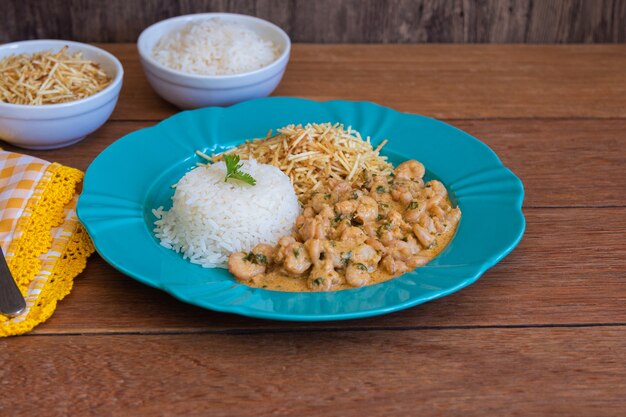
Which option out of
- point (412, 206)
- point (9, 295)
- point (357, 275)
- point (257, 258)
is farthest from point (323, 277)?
point (9, 295)

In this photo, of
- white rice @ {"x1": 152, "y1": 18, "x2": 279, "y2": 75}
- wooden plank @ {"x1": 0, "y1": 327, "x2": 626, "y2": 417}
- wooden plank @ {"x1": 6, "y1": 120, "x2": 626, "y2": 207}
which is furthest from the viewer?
white rice @ {"x1": 152, "y1": 18, "x2": 279, "y2": 75}

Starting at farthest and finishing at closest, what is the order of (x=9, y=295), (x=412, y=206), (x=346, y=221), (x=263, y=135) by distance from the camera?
(x=263, y=135) < (x=412, y=206) < (x=346, y=221) < (x=9, y=295)

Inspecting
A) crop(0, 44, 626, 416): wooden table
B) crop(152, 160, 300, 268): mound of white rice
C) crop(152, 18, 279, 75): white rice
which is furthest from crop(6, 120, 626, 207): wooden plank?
crop(152, 160, 300, 268): mound of white rice

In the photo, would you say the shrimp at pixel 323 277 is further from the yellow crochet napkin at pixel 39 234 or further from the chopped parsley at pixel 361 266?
the yellow crochet napkin at pixel 39 234

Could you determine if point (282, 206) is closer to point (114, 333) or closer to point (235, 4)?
point (114, 333)

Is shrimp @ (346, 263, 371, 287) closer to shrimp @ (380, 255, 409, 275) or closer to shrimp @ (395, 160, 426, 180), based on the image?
shrimp @ (380, 255, 409, 275)

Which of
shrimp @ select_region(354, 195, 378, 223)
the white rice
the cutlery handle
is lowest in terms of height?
the cutlery handle

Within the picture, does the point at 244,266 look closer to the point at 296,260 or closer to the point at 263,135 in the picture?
the point at 296,260

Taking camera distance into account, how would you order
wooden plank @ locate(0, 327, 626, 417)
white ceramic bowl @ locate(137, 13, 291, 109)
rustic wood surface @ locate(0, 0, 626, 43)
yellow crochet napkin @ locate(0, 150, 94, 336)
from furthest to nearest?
rustic wood surface @ locate(0, 0, 626, 43)
white ceramic bowl @ locate(137, 13, 291, 109)
yellow crochet napkin @ locate(0, 150, 94, 336)
wooden plank @ locate(0, 327, 626, 417)
